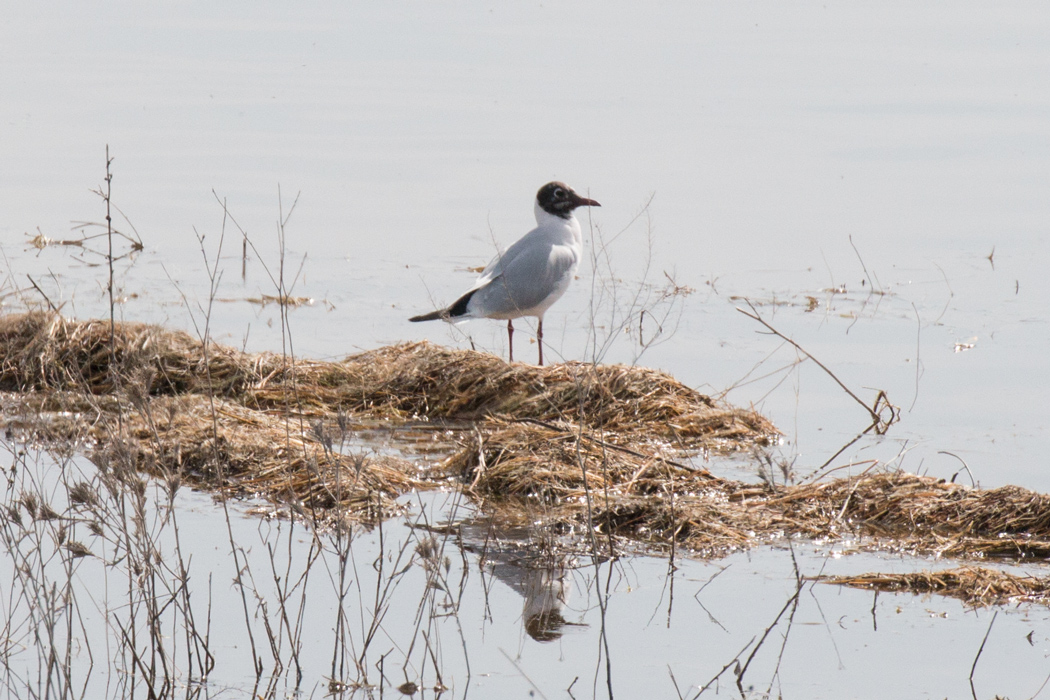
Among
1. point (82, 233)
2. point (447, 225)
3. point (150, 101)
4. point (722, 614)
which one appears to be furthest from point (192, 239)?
point (722, 614)

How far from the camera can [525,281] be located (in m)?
9.14

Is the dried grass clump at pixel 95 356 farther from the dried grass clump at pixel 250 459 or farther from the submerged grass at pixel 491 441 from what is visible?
the dried grass clump at pixel 250 459

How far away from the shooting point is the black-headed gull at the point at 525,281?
9.02 meters

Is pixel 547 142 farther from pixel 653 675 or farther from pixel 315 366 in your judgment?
pixel 653 675

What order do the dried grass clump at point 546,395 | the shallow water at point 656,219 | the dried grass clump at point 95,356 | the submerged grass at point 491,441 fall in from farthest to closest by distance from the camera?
the dried grass clump at point 95,356 < the dried grass clump at point 546,395 < the submerged grass at point 491,441 < the shallow water at point 656,219

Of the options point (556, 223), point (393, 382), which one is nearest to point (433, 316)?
point (393, 382)

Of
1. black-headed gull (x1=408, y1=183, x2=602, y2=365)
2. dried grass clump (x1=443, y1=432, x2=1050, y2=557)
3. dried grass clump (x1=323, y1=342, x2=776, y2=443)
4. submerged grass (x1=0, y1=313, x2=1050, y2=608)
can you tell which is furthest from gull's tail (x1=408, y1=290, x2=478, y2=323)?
dried grass clump (x1=443, y1=432, x2=1050, y2=557)

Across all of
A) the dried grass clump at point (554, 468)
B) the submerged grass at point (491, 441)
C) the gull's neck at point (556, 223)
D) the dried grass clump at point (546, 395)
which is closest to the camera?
the submerged grass at point (491, 441)

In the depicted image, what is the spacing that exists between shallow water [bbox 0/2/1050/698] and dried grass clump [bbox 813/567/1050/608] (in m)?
0.11

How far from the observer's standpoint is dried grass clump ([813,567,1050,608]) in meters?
5.23

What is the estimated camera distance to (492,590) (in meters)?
5.20

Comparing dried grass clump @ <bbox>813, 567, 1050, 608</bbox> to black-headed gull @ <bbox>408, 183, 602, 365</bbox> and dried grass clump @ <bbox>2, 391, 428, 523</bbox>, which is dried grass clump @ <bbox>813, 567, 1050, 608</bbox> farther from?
black-headed gull @ <bbox>408, 183, 602, 365</bbox>

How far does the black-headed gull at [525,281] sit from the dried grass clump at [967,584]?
3.56m

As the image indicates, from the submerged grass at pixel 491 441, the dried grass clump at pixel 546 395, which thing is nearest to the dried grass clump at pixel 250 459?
the submerged grass at pixel 491 441
